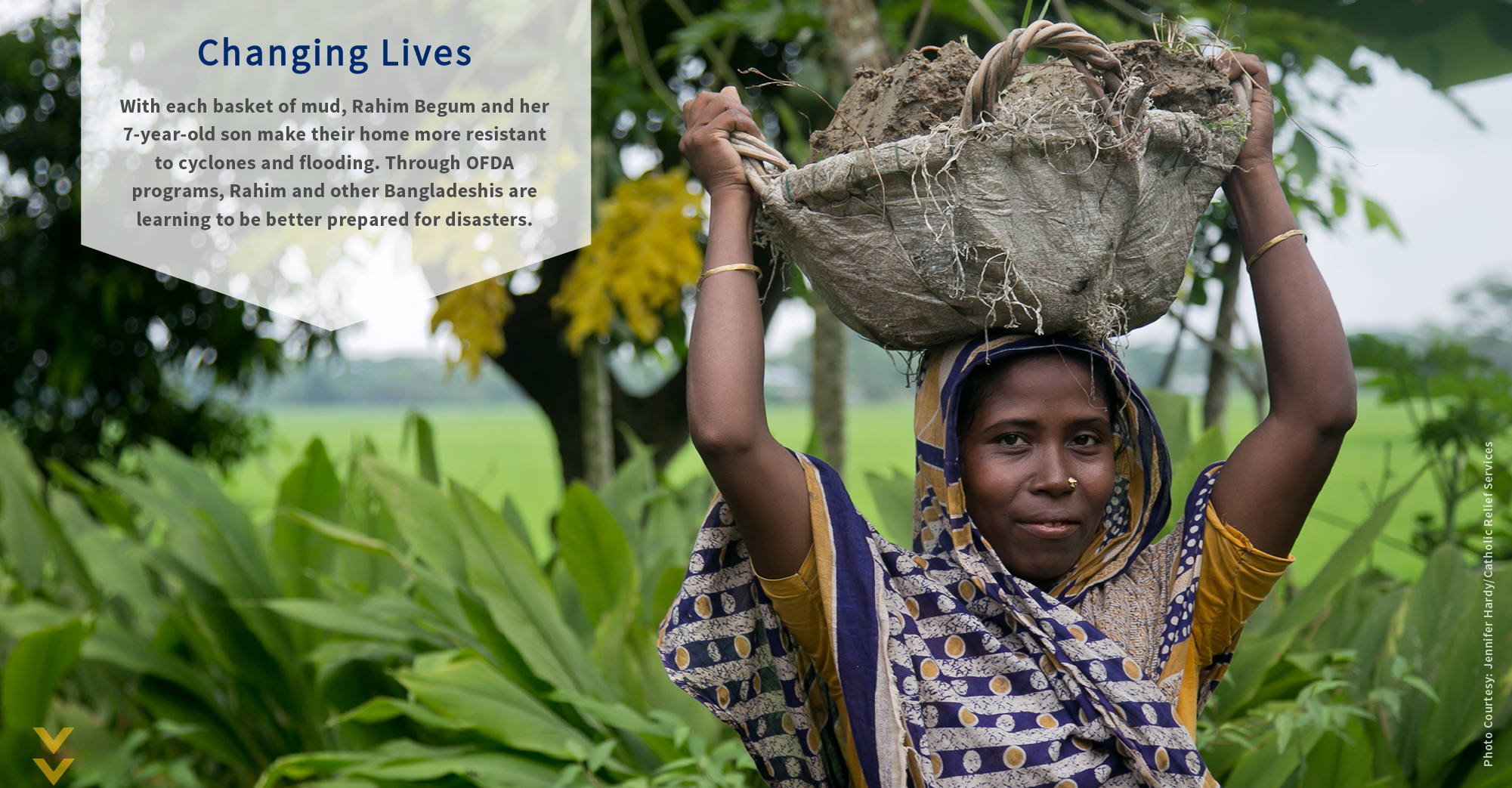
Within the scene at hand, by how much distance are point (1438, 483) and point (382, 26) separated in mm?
3723

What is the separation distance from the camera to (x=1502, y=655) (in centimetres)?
204

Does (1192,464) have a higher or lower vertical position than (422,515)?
higher

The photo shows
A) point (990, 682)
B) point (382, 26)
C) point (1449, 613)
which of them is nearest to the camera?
point (990, 682)

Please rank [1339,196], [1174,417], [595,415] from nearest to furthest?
[1174,417] → [1339,196] → [595,415]

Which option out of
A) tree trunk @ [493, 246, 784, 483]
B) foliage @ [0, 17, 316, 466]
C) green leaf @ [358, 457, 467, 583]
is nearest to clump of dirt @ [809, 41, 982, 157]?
green leaf @ [358, 457, 467, 583]

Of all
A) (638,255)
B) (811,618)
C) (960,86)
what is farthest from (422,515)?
(960,86)

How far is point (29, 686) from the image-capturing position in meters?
2.56

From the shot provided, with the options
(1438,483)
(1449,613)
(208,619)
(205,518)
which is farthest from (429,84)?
(1438,483)

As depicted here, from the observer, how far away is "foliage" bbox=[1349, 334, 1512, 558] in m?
2.85

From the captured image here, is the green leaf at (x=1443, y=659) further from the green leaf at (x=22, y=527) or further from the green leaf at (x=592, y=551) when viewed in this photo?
the green leaf at (x=22, y=527)

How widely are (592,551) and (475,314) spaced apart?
103cm

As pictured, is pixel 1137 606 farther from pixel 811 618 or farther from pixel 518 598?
pixel 518 598

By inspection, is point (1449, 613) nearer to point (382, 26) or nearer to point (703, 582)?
point (703, 582)

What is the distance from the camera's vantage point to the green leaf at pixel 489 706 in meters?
2.01
